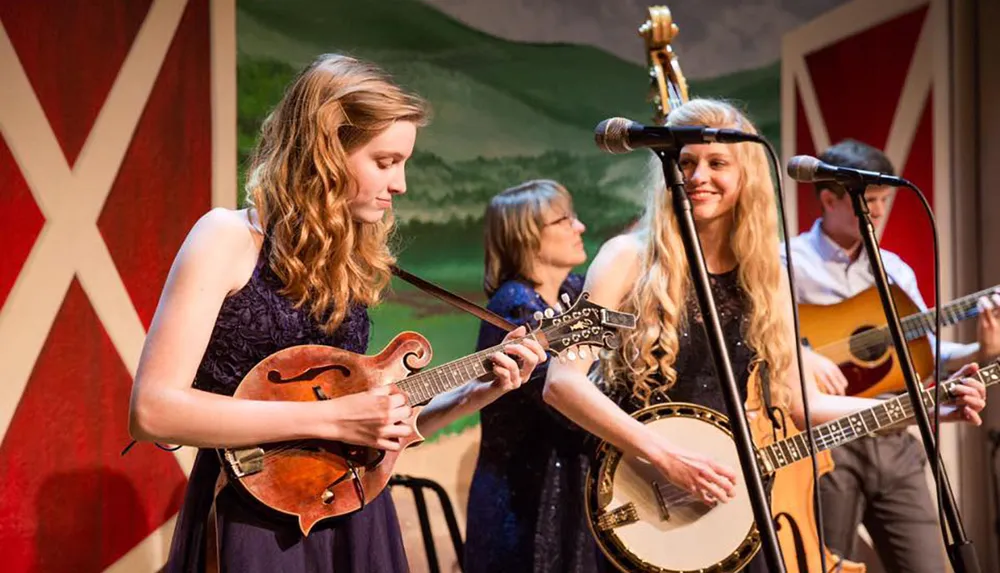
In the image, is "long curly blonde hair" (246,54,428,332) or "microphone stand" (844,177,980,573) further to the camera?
"long curly blonde hair" (246,54,428,332)

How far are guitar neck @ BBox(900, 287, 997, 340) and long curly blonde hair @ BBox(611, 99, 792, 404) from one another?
4.27 feet

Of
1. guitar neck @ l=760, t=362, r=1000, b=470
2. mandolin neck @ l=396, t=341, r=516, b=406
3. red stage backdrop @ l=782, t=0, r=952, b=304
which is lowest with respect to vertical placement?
guitar neck @ l=760, t=362, r=1000, b=470

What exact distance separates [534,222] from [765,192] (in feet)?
4.01

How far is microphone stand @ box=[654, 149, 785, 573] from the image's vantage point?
5.75ft

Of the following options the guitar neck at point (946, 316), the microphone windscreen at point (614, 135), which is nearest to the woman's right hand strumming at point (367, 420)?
the microphone windscreen at point (614, 135)

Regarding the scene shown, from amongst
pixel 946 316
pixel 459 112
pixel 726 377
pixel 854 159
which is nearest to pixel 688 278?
pixel 726 377

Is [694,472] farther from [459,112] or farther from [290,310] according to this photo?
[459,112]

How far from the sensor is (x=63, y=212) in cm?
357

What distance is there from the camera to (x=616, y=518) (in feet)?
9.21

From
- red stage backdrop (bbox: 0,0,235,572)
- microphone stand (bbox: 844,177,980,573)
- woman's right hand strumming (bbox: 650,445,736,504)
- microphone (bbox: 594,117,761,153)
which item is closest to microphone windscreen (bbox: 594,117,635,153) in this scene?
microphone (bbox: 594,117,761,153)

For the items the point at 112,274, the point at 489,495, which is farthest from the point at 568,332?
the point at 112,274

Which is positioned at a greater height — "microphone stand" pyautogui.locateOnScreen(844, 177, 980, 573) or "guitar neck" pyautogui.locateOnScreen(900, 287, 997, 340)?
"guitar neck" pyautogui.locateOnScreen(900, 287, 997, 340)

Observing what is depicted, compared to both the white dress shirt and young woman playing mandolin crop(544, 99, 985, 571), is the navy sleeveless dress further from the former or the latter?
the white dress shirt

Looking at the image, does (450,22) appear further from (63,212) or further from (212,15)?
(63,212)
